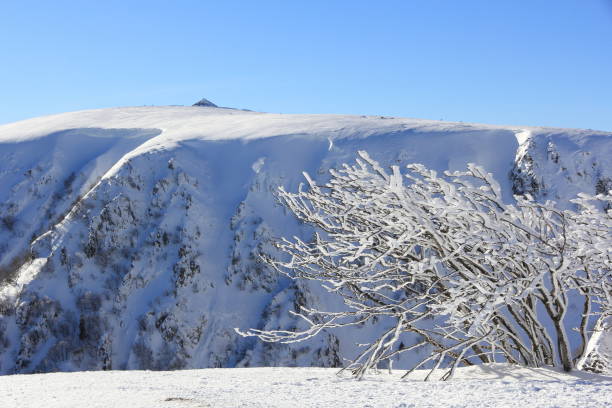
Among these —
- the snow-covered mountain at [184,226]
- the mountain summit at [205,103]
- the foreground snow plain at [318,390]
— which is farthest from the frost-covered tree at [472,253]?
the mountain summit at [205,103]

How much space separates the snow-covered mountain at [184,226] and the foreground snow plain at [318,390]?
17.5 metres

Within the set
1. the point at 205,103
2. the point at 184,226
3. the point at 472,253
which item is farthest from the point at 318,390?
the point at 205,103

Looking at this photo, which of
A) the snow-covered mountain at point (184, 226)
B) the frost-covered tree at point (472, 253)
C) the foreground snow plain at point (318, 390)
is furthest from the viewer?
the snow-covered mountain at point (184, 226)

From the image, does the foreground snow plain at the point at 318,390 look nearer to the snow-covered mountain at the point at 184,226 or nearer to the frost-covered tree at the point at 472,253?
the frost-covered tree at the point at 472,253

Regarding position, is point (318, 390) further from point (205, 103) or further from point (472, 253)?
point (205, 103)

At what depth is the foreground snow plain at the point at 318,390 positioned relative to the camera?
4180 millimetres

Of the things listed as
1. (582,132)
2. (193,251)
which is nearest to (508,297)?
(193,251)

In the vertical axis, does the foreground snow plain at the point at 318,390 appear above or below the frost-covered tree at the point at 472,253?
below

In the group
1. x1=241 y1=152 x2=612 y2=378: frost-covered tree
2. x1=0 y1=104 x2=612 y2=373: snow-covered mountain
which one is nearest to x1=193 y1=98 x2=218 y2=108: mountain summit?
x1=0 y1=104 x2=612 y2=373: snow-covered mountain

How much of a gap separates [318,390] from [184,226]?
2421 centimetres

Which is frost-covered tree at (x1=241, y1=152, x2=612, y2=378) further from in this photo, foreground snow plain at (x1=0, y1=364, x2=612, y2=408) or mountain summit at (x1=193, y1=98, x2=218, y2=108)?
mountain summit at (x1=193, y1=98, x2=218, y2=108)

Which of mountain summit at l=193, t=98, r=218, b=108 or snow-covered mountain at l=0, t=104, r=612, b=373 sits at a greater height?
mountain summit at l=193, t=98, r=218, b=108

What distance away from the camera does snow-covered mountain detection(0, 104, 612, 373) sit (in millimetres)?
24312

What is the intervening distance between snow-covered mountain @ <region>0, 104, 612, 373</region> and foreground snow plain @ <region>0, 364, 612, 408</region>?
57.4 feet
